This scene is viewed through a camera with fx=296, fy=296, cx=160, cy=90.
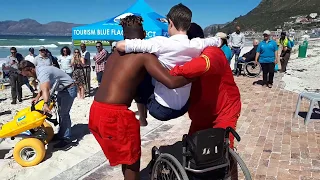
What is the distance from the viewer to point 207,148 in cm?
226

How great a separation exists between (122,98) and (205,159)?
2.59 ft

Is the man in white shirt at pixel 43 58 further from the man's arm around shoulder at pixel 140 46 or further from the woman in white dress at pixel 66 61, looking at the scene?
the man's arm around shoulder at pixel 140 46

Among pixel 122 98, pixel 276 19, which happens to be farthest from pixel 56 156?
pixel 276 19

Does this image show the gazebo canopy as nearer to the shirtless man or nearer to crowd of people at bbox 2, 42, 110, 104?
crowd of people at bbox 2, 42, 110, 104

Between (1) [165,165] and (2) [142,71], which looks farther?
(1) [165,165]

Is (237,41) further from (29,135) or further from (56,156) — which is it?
(29,135)

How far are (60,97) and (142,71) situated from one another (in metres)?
2.89

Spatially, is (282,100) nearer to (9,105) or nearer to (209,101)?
(209,101)

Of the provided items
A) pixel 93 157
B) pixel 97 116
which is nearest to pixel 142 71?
pixel 97 116

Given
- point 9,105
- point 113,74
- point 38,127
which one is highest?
point 113,74

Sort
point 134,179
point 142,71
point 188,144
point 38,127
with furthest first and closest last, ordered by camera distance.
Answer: point 38,127
point 134,179
point 188,144
point 142,71

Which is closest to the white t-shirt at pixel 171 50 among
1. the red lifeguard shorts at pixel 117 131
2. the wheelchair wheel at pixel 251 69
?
the red lifeguard shorts at pixel 117 131

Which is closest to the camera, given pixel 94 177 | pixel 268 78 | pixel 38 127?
pixel 94 177

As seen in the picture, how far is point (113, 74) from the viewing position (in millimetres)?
2158
